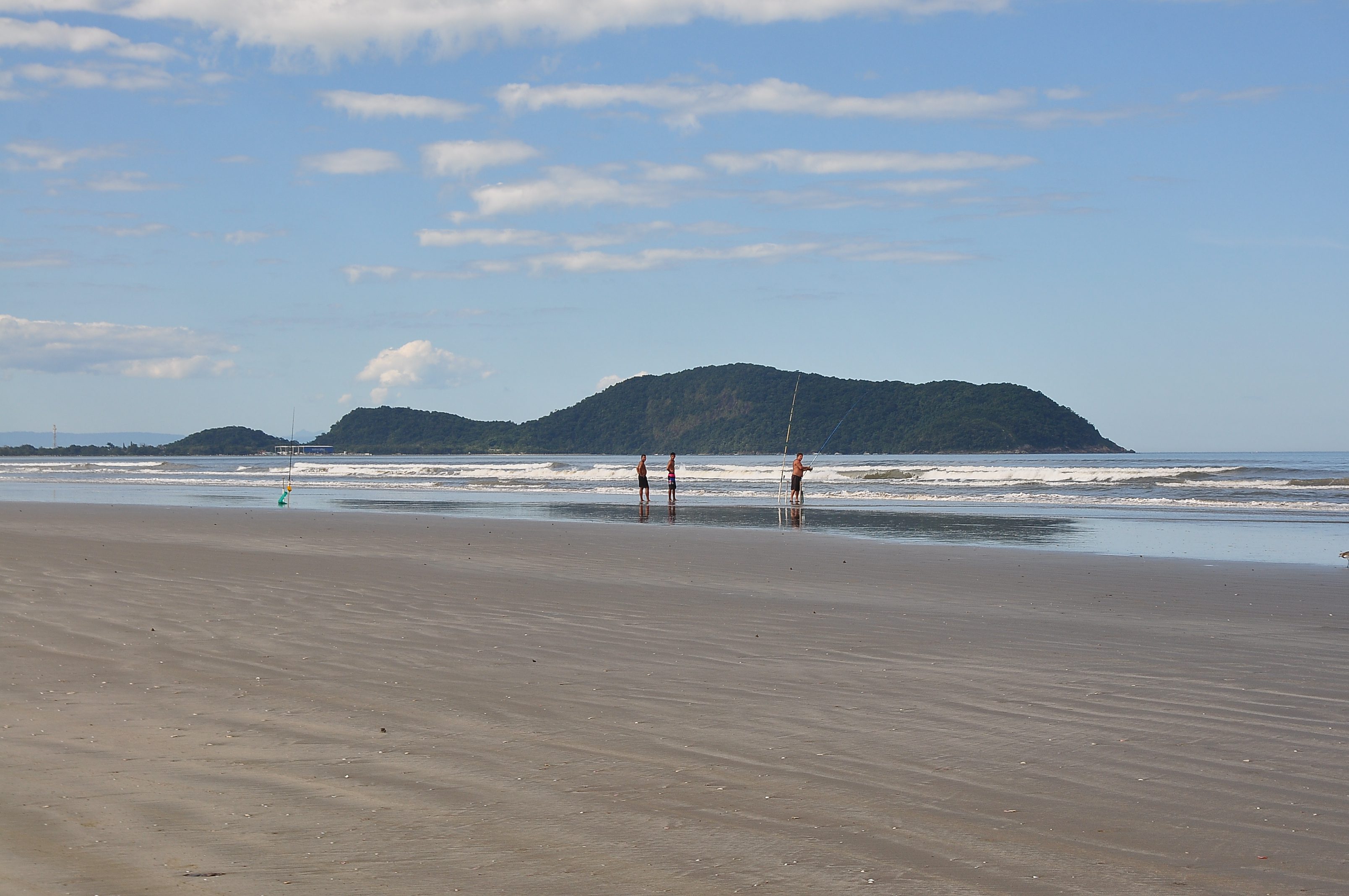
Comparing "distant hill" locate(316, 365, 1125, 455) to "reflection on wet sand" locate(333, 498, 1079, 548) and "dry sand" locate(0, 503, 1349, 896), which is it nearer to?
"reflection on wet sand" locate(333, 498, 1079, 548)

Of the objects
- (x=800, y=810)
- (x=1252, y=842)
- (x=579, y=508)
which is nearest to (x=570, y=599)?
(x=800, y=810)

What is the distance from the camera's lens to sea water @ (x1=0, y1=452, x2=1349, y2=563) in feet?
61.7

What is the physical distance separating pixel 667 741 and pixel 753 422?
434ft

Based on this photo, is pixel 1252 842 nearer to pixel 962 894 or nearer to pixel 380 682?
pixel 962 894

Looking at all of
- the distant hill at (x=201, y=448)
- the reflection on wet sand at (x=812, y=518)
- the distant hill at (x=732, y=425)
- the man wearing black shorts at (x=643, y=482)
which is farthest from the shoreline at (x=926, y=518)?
the distant hill at (x=201, y=448)

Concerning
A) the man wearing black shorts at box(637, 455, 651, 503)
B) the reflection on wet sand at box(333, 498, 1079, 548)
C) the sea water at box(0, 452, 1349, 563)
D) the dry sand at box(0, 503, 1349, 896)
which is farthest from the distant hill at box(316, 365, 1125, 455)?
the dry sand at box(0, 503, 1349, 896)

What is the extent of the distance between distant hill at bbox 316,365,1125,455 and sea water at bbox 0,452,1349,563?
57.1 m

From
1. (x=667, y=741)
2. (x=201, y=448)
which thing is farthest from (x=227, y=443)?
(x=667, y=741)

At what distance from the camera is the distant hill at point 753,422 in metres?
125

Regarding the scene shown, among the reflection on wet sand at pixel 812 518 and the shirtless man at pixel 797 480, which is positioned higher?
the shirtless man at pixel 797 480

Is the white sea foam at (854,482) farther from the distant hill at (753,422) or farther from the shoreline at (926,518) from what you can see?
the distant hill at (753,422)

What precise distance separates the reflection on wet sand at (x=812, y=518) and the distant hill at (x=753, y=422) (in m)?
93.9

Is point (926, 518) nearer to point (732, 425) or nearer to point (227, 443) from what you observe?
point (732, 425)

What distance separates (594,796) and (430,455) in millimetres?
135028
